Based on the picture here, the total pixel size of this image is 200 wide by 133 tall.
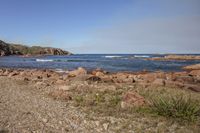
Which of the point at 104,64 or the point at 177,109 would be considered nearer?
the point at 177,109

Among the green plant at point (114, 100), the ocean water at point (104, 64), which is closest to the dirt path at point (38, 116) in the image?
the green plant at point (114, 100)

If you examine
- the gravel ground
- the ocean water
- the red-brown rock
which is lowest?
the ocean water

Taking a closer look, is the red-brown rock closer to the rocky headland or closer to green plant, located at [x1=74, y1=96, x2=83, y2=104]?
the rocky headland

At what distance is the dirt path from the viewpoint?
25.9 feet

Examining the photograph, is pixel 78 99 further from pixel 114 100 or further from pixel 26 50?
pixel 26 50

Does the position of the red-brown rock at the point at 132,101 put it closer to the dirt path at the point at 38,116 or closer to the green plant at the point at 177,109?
the green plant at the point at 177,109

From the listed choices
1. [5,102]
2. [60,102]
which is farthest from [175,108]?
[5,102]

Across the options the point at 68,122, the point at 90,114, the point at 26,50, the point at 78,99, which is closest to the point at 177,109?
the point at 90,114

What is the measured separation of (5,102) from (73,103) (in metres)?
2.79

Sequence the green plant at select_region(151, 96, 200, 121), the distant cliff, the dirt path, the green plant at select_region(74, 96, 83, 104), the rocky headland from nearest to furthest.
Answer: the dirt path < the rocky headland < the green plant at select_region(151, 96, 200, 121) < the green plant at select_region(74, 96, 83, 104) < the distant cliff

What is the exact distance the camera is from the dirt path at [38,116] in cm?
790

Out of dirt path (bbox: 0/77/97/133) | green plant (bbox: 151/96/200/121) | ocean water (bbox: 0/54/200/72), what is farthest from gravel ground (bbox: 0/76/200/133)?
ocean water (bbox: 0/54/200/72)

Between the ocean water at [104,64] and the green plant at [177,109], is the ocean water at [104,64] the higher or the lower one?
the lower one

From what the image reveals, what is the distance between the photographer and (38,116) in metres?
9.18
